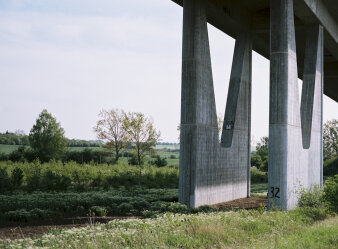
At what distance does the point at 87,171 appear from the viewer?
2253 cm

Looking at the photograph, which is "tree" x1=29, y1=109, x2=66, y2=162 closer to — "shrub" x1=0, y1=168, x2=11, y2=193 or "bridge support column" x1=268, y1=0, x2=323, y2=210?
"shrub" x1=0, y1=168, x2=11, y2=193

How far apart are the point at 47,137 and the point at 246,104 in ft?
95.3

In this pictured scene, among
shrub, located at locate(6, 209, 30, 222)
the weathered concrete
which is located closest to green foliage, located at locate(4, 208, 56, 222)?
shrub, located at locate(6, 209, 30, 222)

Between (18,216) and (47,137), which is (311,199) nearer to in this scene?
(18,216)

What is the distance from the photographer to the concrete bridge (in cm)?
1337

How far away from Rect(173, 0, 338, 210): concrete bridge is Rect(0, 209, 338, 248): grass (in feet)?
12.5

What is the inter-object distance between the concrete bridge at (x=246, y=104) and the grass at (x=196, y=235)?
3820 millimetres

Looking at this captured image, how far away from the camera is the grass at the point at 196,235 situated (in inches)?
269

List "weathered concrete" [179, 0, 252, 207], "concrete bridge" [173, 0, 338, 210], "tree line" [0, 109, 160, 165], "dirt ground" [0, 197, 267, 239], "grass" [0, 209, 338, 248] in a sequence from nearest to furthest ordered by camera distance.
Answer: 1. "grass" [0, 209, 338, 248]
2. "dirt ground" [0, 197, 267, 239]
3. "concrete bridge" [173, 0, 338, 210]
4. "weathered concrete" [179, 0, 252, 207]
5. "tree line" [0, 109, 160, 165]

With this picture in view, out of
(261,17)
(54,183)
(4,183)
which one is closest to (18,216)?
(4,183)

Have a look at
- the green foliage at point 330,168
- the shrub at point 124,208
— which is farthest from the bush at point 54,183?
the green foliage at point 330,168

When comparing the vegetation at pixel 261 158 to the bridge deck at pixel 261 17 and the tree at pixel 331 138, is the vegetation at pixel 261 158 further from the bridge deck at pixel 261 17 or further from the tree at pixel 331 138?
the bridge deck at pixel 261 17

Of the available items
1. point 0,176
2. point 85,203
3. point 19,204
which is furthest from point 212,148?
point 0,176

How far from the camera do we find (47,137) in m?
43.0
